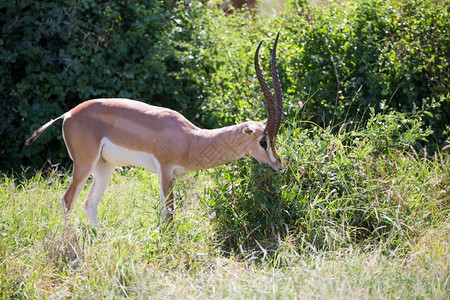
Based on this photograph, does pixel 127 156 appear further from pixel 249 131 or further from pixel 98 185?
pixel 249 131

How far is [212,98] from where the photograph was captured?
7355 mm

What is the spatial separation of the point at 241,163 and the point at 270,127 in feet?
1.74

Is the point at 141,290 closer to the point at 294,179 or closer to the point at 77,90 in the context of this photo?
the point at 294,179

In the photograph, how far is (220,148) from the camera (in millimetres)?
5441

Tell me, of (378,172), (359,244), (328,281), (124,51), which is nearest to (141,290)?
(328,281)

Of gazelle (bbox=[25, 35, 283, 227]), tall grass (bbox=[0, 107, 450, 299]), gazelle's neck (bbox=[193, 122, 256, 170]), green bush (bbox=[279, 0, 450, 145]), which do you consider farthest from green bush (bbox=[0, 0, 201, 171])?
gazelle's neck (bbox=[193, 122, 256, 170])

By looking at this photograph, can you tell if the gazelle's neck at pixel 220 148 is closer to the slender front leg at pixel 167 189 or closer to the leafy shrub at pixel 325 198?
the leafy shrub at pixel 325 198

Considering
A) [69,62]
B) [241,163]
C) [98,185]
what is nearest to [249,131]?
[241,163]

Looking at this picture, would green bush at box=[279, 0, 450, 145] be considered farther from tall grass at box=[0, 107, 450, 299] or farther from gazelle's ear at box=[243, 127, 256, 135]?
gazelle's ear at box=[243, 127, 256, 135]

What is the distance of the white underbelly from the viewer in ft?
18.0

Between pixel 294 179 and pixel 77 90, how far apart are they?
3.25 m

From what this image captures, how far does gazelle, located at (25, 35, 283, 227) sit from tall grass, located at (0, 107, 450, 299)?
22 centimetres

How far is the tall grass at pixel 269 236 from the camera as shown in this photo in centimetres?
409

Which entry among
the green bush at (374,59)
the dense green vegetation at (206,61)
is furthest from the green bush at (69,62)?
the green bush at (374,59)
